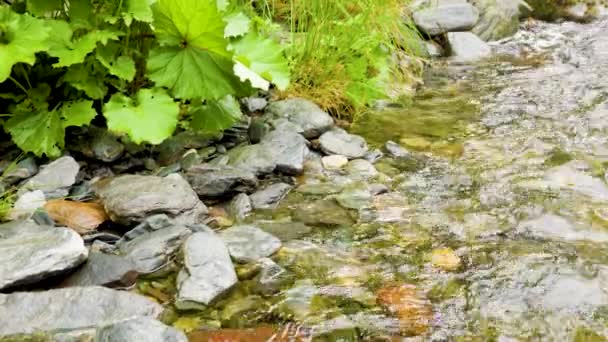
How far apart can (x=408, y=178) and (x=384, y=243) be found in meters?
0.74

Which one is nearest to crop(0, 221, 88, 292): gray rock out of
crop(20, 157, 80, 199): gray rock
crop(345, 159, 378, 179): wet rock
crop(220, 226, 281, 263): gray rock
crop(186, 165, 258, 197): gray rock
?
crop(20, 157, 80, 199): gray rock

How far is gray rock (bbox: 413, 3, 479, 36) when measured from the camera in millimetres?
6336

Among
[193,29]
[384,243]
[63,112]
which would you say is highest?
[193,29]

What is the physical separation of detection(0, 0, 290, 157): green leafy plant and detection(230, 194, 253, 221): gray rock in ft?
1.49

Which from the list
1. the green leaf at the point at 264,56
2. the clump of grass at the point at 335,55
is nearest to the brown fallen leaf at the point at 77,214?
the green leaf at the point at 264,56

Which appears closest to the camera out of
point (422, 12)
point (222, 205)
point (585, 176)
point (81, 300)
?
point (81, 300)

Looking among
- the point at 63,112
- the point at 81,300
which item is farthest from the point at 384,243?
the point at 63,112

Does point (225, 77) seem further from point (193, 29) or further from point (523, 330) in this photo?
point (523, 330)

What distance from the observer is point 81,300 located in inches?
83.7

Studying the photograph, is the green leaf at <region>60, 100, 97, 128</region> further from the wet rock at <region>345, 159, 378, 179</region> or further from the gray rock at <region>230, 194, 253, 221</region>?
the wet rock at <region>345, 159, 378, 179</region>

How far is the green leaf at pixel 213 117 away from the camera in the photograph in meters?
3.21

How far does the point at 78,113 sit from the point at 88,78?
7.0 inches

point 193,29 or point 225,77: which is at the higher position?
point 193,29

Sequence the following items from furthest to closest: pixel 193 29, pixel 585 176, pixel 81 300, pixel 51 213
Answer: pixel 585 176 < pixel 193 29 < pixel 51 213 < pixel 81 300
